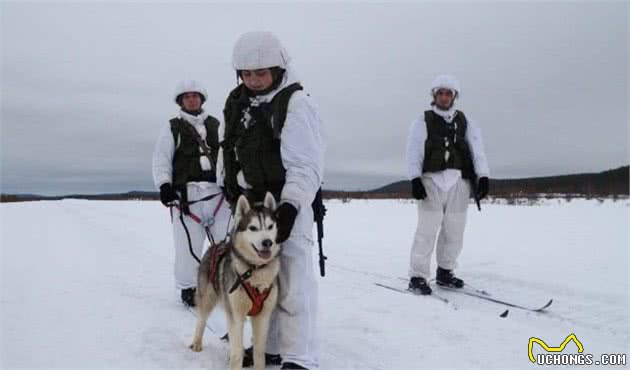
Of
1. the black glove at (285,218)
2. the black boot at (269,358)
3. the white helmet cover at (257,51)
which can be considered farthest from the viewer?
the black boot at (269,358)

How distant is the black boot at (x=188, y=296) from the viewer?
5422mm

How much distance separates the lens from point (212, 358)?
3.96 m

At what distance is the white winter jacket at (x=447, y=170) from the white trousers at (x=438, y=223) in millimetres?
90

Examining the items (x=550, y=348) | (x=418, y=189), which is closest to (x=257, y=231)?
(x=550, y=348)

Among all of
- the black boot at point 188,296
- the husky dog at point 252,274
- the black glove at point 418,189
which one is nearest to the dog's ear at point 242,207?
the husky dog at point 252,274

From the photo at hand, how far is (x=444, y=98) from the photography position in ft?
21.2

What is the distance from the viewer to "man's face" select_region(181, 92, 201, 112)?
5812 mm

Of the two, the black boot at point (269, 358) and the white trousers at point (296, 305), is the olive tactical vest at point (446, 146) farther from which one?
the black boot at point (269, 358)

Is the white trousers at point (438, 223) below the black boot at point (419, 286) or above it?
above

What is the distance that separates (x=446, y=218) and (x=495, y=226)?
5910 millimetres

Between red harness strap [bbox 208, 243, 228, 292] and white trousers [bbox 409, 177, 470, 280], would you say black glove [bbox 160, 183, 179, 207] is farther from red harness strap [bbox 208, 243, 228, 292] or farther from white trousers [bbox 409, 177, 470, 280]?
white trousers [bbox 409, 177, 470, 280]

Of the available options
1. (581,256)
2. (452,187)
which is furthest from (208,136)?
(581,256)

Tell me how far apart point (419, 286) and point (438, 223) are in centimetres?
85

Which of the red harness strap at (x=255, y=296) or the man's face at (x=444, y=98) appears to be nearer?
A: the red harness strap at (x=255, y=296)
